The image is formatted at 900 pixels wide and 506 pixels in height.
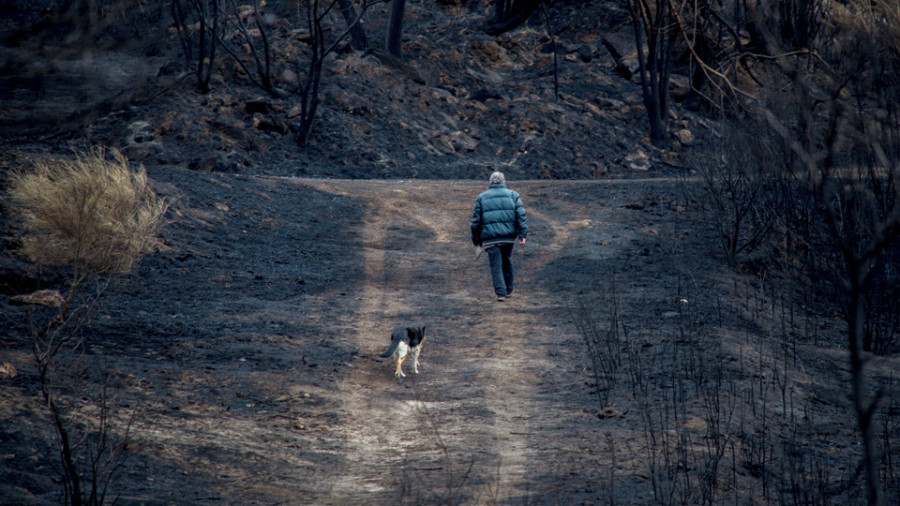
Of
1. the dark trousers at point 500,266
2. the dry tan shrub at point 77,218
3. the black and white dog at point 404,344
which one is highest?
the dry tan shrub at point 77,218

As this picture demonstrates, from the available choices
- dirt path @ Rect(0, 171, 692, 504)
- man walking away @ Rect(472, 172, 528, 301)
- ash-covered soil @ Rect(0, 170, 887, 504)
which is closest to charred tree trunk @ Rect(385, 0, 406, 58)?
dirt path @ Rect(0, 171, 692, 504)

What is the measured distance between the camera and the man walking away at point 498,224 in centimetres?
900

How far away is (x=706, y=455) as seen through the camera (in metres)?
4.72

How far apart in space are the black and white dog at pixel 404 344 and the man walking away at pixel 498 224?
2620 millimetres

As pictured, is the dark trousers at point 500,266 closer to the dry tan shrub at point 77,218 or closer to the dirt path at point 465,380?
the dirt path at point 465,380

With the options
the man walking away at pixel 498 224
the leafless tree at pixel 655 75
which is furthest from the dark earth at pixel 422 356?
the leafless tree at pixel 655 75

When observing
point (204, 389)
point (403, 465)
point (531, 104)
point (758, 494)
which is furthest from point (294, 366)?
point (531, 104)

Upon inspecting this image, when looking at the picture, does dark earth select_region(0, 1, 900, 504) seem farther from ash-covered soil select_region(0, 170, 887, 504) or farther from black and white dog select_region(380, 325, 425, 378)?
black and white dog select_region(380, 325, 425, 378)

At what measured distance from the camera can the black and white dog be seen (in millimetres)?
6431

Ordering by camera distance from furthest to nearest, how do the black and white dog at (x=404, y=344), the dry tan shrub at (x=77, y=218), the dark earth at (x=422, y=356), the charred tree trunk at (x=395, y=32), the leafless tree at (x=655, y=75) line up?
the charred tree trunk at (x=395, y=32) → the leafless tree at (x=655, y=75) → the dry tan shrub at (x=77, y=218) → the black and white dog at (x=404, y=344) → the dark earth at (x=422, y=356)

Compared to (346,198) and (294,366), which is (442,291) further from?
(346,198)

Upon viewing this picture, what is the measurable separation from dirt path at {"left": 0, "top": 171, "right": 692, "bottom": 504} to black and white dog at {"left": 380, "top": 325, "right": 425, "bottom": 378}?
181 millimetres

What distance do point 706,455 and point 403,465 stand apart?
1.95 metres

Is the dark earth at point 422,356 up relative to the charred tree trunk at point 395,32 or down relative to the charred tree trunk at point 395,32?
down
